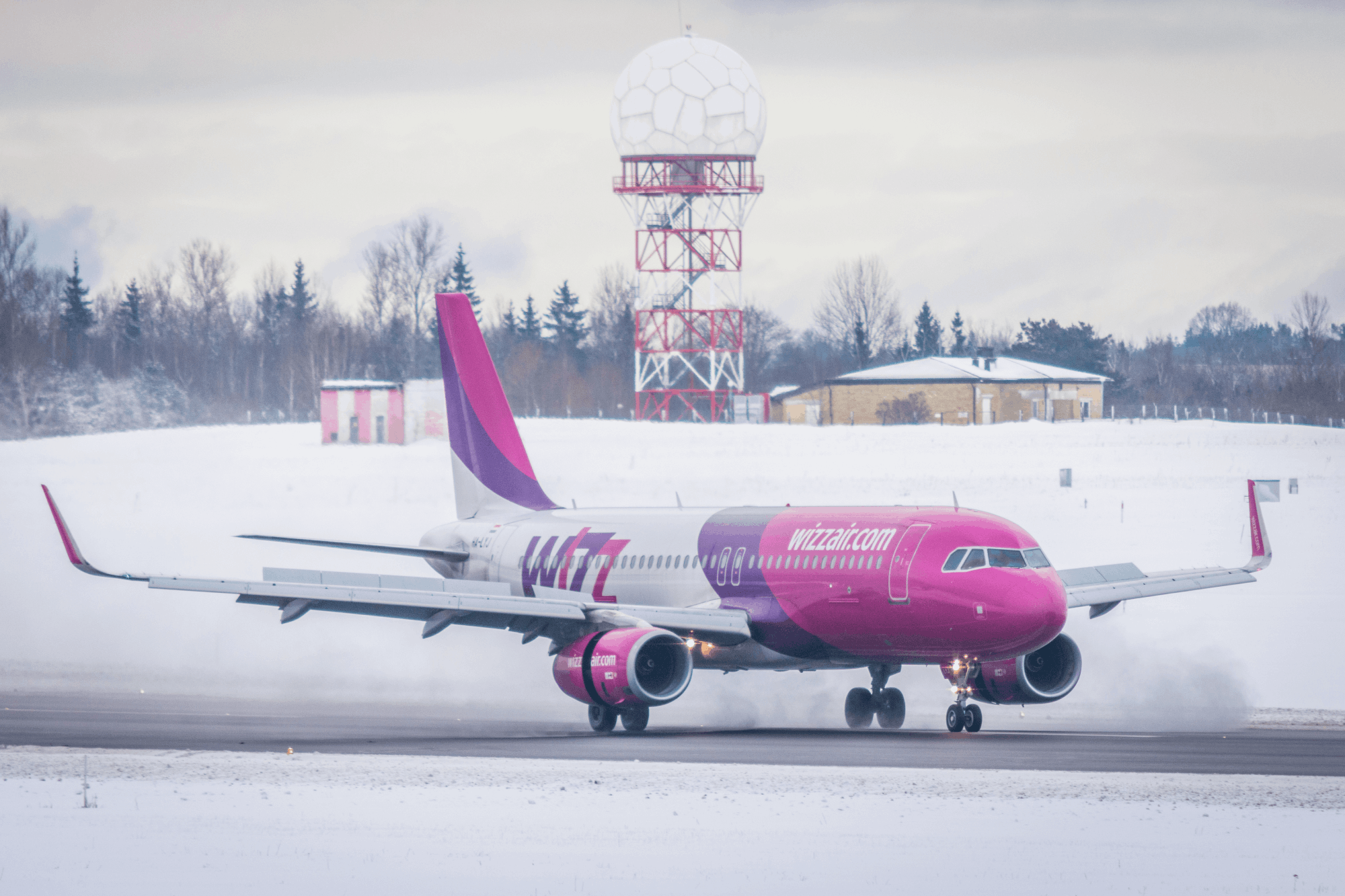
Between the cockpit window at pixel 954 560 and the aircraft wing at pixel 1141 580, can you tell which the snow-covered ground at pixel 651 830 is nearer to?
the cockpit window at pixel 954 560

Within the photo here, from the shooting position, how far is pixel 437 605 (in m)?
29.5

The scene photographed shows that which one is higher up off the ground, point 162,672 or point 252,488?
point 252,488

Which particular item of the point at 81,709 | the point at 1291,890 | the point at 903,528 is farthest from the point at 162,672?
the point at 1291,890

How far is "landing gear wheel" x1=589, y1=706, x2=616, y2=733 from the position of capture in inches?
1206

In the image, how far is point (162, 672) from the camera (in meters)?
43.0

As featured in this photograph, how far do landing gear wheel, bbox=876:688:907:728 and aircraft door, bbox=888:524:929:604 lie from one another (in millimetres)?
3524

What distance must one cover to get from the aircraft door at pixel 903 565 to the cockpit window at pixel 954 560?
62 centimetres

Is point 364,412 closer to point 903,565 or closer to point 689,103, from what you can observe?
point 689,103

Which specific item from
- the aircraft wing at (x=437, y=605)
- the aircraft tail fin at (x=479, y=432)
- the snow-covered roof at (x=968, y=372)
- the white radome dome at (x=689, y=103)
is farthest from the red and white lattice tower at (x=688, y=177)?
the aircraft wing at (x=437, y=605)

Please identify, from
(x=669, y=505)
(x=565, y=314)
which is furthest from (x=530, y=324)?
(x=669, y=505)

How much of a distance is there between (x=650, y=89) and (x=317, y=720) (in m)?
58.9

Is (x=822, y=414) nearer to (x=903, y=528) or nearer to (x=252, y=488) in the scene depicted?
(x=252, y=488)

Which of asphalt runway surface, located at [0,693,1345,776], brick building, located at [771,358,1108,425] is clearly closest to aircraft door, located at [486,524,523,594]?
asphalt runway surface, located at [0,693,1345,776]

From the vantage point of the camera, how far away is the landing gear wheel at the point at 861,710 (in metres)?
32.2
